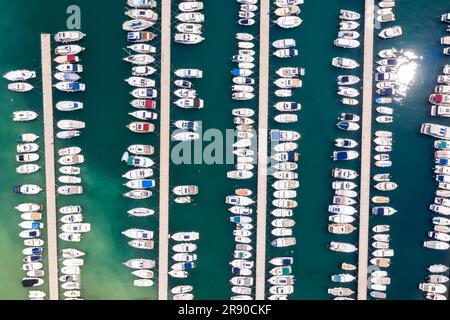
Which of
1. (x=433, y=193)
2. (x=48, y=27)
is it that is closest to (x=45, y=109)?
(x=48, y=27)

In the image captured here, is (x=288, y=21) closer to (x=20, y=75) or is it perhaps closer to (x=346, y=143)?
(x=346, y=143)

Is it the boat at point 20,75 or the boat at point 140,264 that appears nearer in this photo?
the boat at point 20,75

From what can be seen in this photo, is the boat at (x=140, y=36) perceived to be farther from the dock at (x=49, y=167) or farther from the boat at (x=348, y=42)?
the boat at (x=348, y=42)

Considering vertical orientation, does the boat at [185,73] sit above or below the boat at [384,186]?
above

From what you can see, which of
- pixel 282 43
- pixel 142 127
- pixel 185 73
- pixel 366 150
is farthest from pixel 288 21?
pixel 142 127

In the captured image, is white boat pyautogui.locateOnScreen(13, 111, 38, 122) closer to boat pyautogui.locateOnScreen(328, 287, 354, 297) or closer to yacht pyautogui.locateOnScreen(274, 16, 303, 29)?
yacht pyautogui.locateOnScreen(274, 16, 303, 29)

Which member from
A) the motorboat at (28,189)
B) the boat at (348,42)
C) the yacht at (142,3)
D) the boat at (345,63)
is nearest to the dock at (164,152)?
the yacht at (142,3)


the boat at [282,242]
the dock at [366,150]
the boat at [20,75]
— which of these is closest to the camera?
the boat at [20,75]

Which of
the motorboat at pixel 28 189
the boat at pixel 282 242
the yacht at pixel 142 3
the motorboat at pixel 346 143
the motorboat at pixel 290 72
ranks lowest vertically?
the boat at pixel 282 242
